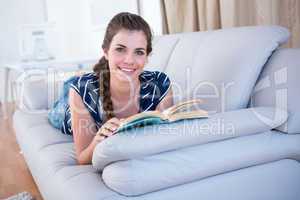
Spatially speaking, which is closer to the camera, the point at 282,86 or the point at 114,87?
the point at 282,86

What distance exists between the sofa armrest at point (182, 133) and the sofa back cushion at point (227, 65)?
0.17 m

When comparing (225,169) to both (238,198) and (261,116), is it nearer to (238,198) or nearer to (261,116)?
(238,198)

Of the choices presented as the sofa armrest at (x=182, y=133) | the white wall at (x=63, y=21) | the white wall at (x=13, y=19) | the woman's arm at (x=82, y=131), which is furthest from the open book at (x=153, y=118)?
the white wall at (x=13, y=19)

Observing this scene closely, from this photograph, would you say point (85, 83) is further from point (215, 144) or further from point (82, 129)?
point (215, 144)

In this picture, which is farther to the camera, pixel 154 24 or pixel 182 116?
pixel 154 24

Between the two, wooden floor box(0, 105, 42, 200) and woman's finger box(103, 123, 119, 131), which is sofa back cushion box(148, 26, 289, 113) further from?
wooden floor box(0, 105, 42, 200)

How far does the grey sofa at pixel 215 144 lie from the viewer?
0.99m

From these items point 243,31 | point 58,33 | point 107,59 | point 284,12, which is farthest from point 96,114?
point 58,33

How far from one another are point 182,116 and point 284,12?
1.00m

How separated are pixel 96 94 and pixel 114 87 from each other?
0.10 meters

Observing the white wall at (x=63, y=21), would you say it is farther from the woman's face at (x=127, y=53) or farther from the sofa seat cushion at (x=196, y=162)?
the sofa seat cushion at (x=196, y=162)

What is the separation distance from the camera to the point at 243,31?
4.78 ft

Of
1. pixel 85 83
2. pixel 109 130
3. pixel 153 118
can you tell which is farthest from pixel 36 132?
pixel 153 118

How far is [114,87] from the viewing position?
145 cm
